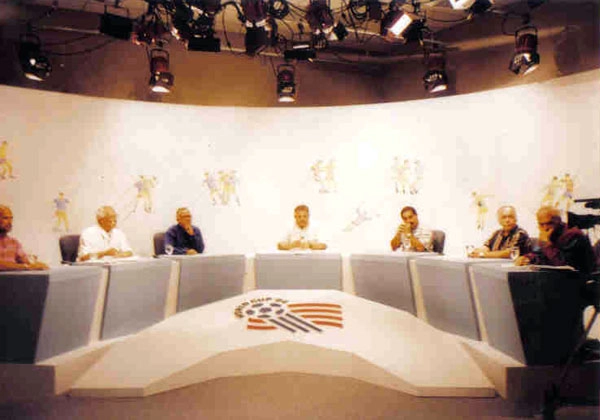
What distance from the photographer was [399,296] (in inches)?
152

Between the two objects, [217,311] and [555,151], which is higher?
[555,151]

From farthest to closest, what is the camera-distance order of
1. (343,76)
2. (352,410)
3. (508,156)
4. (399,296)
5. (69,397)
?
1. (343,76)
2. (508,156)
3. (399,296)
4. (69,397)
5. (352,410)

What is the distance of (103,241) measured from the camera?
4211 millimetres

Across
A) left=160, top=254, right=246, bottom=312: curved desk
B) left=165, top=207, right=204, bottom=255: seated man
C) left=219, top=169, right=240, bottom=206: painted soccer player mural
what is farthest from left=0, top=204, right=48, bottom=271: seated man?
left=219, top=169, right=240, bottom=206: painted soccer player mural

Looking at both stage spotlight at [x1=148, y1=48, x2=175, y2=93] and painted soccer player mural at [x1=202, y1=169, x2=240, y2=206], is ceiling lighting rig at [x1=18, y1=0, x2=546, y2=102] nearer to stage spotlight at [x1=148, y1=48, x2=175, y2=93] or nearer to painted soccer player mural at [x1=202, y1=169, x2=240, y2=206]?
stage spotlight at [x1=148, y1=48, x2=175, y2=93]

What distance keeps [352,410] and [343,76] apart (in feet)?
16.1

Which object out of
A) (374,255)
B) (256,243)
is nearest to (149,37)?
(256,243)

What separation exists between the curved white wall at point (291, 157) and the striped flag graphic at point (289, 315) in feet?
7.20

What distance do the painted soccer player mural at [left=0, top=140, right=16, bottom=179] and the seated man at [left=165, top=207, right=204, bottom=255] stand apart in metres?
1.76

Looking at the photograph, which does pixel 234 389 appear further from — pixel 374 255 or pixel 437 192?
pixel 437 192

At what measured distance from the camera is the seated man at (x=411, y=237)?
4523 mm

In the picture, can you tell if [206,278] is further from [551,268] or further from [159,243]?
[551,268]

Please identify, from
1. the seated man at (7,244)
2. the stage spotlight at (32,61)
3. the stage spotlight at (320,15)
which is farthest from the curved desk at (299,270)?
the stage spotlight at (32,61)

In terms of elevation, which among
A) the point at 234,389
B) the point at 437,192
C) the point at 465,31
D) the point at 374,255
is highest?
the point at 465,31
